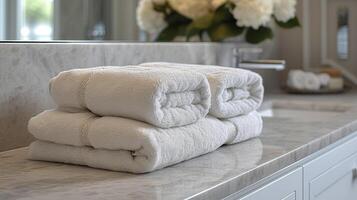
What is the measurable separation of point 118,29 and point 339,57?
53.8 inches

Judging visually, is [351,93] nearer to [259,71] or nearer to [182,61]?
[259,71]

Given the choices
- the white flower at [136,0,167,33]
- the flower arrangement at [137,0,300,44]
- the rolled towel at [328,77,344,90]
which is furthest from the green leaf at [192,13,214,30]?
the rolled towel at [328,77,344,90]

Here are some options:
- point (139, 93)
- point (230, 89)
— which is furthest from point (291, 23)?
point (139, 93)

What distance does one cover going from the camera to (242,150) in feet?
4.10

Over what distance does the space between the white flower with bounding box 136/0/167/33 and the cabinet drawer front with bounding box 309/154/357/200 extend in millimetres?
723

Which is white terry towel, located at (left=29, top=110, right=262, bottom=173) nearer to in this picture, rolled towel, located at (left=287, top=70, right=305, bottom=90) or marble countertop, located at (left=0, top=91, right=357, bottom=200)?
marble countertop, located at (left=0, top=91, right=357, bottom=200)

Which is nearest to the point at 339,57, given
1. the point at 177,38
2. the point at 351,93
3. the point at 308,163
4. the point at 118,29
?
the point at 351,93

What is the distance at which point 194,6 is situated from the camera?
6.83ft

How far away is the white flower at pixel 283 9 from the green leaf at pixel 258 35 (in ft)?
0.21

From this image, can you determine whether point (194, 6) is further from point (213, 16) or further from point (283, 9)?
point (283, 9)

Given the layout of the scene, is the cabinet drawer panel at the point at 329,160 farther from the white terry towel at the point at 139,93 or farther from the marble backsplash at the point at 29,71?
the marble backsplash at the point at 29,71

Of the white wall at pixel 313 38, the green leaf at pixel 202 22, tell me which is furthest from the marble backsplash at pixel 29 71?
the white wall at pixel 313 38

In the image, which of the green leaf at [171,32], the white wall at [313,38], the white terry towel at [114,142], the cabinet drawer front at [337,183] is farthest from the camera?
the white wall at [313,38]

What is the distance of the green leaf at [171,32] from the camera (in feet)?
Result: 6.54
